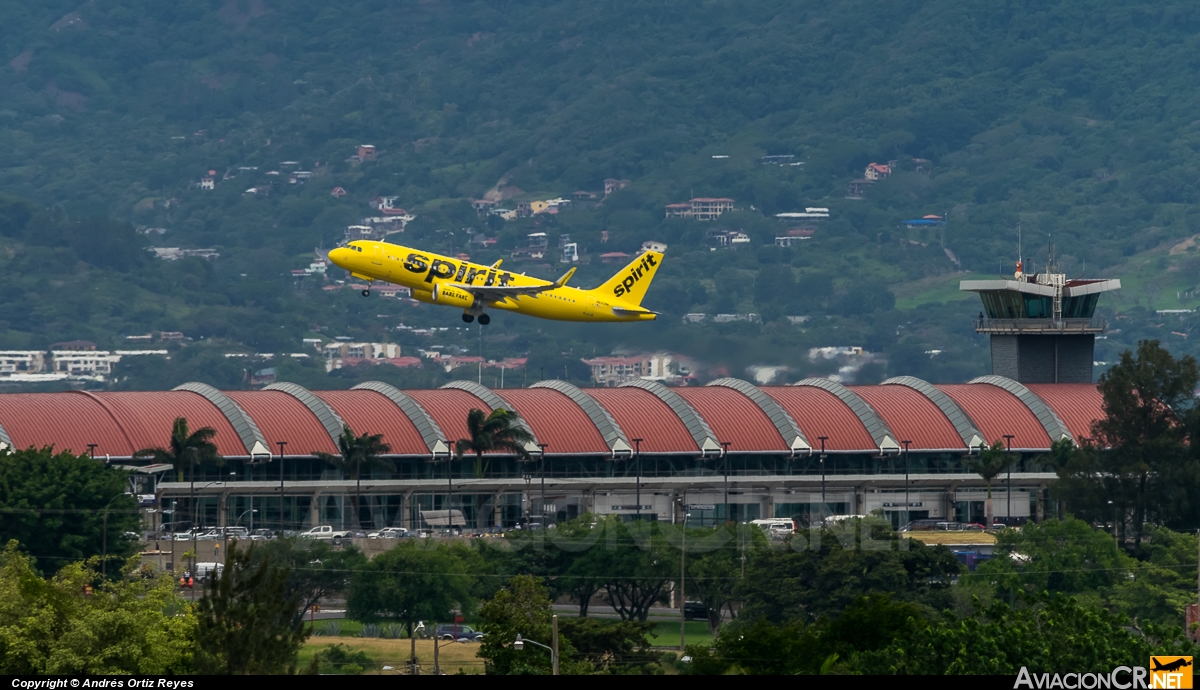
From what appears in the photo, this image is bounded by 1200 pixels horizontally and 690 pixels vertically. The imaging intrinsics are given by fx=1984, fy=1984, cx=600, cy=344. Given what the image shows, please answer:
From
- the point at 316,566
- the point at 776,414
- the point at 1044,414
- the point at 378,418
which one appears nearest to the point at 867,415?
the point at 776,414

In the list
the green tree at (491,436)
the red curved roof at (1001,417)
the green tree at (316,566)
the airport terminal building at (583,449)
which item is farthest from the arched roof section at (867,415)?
the green tree at (316,566)

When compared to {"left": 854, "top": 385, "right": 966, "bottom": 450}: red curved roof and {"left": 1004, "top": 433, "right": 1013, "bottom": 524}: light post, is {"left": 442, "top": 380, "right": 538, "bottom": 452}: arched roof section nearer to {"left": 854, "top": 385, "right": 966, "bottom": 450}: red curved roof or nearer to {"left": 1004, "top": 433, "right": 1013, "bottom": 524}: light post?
{"left": 854, "top": 385, "right": 966, "bottom": 450}: red curved roof

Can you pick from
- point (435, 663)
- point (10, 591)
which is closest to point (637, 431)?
point (435, 663)

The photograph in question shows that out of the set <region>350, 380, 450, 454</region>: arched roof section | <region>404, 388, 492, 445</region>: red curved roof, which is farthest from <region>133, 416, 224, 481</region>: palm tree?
<region>404, 388, 492, 445</region>: red curved roof

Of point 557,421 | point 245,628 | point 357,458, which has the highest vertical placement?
point 557,421

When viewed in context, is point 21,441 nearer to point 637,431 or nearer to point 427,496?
point 427,496

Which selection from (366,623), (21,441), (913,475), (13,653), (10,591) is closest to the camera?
(13,653)

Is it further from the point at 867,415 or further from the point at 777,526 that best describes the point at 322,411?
the point at 867,415
